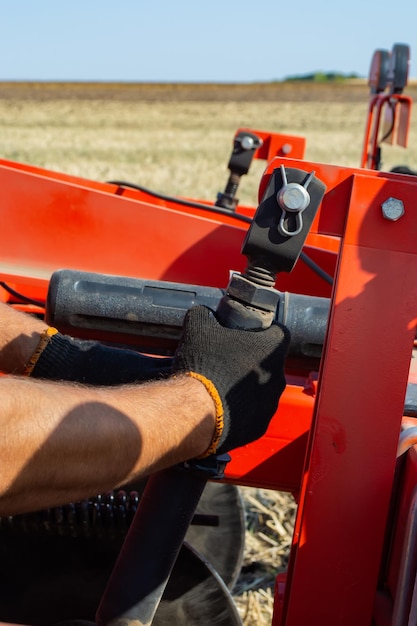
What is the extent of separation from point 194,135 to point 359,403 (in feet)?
72.2

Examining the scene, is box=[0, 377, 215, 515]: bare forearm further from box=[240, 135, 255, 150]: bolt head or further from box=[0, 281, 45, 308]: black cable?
box=[240, 135, 255, 150]: bolt head

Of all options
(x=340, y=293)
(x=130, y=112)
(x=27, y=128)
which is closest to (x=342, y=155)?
(x=27, y=128)

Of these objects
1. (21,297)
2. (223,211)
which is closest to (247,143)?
(223,211)

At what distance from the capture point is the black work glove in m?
1.36

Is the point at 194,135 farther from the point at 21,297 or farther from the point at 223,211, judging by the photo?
the point at 21,297

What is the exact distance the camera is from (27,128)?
22.4 m

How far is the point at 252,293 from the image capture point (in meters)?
1.35

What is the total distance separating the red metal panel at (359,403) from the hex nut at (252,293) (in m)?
0.11

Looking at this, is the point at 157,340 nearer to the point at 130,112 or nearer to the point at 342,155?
the point at 342,155

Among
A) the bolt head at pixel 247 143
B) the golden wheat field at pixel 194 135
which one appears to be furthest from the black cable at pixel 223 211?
the golden wheat field at pixel 194 135

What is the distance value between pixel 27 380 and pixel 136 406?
0.55 feet

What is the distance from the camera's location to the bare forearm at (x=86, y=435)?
1.15 metres

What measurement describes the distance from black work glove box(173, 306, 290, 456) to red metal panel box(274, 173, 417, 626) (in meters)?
0.10

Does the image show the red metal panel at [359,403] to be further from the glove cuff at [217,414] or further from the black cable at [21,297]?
the black cable at [21,297]
